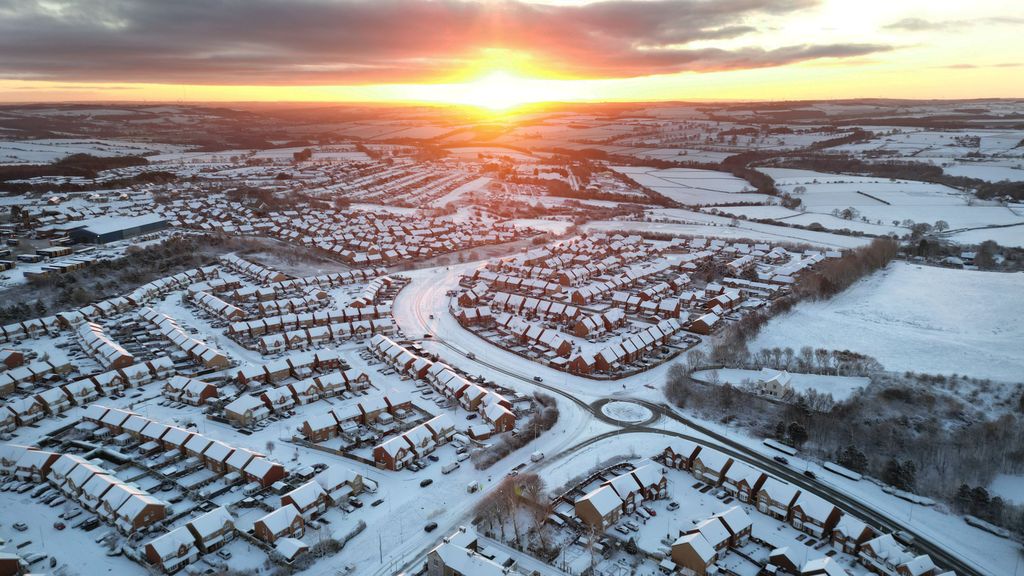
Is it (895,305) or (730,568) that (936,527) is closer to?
(730,568)

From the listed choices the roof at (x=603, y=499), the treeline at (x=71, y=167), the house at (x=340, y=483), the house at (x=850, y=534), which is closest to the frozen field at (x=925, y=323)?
the house at (x=850, y=534)

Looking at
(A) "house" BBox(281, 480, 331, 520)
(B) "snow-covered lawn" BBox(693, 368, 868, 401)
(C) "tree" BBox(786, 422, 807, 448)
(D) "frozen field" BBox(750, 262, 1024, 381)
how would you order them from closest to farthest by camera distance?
1. (A) "house" BBox(281, 480, 331, 520)
2. (C) "tree" BBox(786, 422, 807, 448)
3. (B) "snow-covered lawn" BBox(693, 368, 868, 401)
4. (D) "frozen field" BBox(750, 262, 1024, 381)

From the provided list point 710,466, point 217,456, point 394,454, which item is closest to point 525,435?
point 394,454

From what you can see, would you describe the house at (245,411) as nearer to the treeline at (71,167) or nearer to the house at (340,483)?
the house at (340,483)

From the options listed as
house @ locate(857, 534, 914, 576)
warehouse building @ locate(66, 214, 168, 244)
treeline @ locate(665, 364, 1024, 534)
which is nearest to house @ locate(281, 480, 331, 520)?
treeline @ locate(665, 364, 1024, 534)

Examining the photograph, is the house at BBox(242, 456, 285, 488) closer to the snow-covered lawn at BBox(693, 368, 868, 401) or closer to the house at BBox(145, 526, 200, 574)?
the house at BBox(145, 526, 200, 574)

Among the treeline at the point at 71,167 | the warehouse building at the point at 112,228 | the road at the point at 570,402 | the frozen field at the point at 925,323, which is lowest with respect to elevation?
the road at the point at 570,402

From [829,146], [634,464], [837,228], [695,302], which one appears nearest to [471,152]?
[829,146]

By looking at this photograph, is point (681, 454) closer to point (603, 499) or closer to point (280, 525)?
point (603, 499)
